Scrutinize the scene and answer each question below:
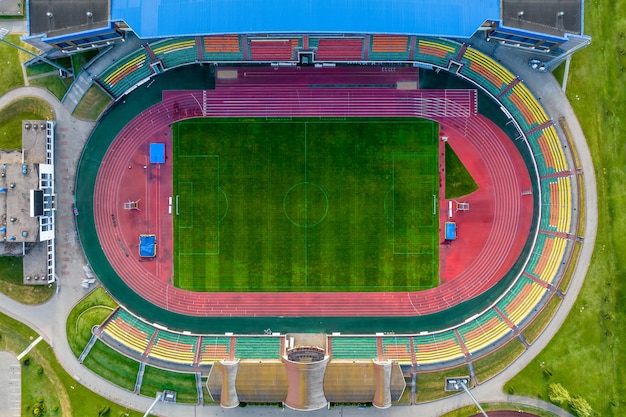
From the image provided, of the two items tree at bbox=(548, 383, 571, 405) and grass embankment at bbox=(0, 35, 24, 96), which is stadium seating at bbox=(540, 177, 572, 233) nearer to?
tree at bbox=(548, 383, 571, 405)

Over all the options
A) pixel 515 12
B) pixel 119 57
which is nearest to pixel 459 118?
pixel 515 12

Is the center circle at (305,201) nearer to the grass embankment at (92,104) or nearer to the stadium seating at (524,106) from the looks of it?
the grass embankment at (92,104)

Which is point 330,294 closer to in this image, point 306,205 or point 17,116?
point 306,205

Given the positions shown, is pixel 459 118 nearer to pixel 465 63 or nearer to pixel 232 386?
pixel 465 63

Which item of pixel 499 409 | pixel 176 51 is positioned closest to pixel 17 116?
pixel 176 51

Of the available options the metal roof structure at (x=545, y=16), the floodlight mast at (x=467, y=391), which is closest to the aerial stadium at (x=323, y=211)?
the floodlight mast at (x=467, y=391)

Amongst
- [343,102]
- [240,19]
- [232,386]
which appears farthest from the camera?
[343,102]

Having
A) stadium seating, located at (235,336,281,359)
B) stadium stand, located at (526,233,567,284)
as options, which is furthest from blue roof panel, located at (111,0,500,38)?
stadium seating, located at (235,336,281,359)
